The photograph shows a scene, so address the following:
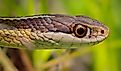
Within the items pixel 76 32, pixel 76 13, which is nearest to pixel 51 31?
pixel 76 32

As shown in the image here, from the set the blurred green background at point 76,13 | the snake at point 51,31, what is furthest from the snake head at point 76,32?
the blurred green background at point 76,13

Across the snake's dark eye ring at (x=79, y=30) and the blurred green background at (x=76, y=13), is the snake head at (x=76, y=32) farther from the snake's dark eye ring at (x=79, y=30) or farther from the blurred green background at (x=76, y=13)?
the blurred green background at (x=76, y=13)

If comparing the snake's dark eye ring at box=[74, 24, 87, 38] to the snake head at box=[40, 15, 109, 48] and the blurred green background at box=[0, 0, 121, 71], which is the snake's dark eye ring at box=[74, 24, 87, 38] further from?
the blurred green background at box=[0, 0, 121, 71]

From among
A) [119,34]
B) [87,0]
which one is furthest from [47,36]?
[119,34]

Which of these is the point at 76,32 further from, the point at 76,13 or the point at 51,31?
the point at 76,13

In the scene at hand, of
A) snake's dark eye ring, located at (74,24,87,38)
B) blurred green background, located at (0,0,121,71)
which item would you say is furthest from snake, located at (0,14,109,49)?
blurred green background, located at (0,0,121,71)

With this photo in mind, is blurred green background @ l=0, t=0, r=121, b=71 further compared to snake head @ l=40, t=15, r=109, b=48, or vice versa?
blurred green background @ l=0, t=0, r=121, b=71
